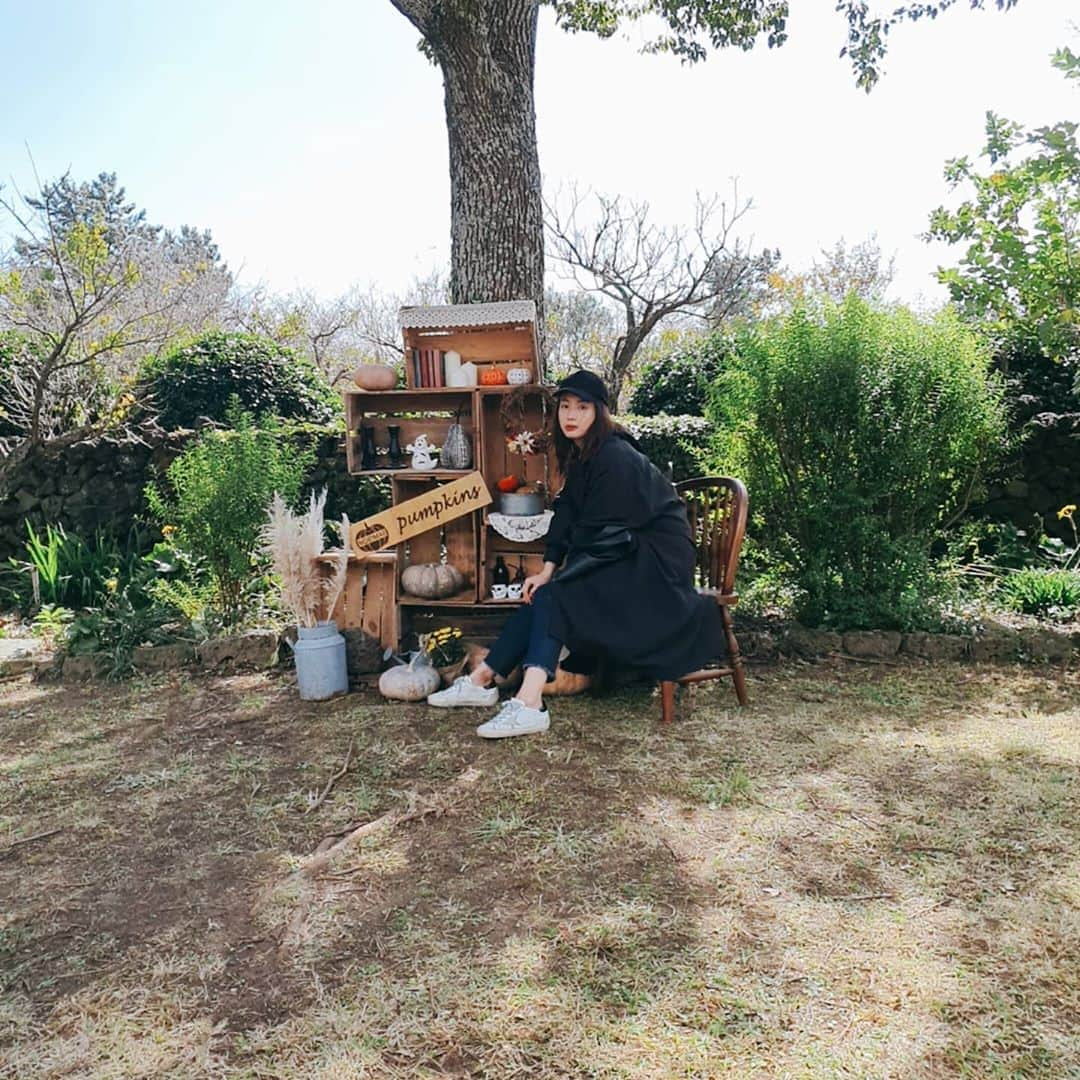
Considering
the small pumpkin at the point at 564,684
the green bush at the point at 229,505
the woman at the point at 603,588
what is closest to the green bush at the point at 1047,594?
the woman at the point at 603,588

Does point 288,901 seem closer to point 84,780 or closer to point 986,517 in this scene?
point 84,780

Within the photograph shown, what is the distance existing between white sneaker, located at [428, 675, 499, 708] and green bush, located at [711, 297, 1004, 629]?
184 centimetres

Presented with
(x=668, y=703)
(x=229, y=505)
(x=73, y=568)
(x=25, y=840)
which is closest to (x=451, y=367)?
(x=229, y=505)

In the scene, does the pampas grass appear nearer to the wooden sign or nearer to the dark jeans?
the wooden sign

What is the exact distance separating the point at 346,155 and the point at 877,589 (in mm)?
15150

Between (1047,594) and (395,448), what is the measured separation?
3.73 metres

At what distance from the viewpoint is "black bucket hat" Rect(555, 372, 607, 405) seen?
3.50 m

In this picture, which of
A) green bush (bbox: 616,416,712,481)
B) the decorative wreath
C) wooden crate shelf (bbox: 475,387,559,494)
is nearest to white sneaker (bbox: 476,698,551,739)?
wooden crate shelf (bbox: 475,387,559,494)

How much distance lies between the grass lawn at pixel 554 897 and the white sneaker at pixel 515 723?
5 centimetres

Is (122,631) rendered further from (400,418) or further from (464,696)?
(464,696)

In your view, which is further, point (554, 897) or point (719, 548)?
point (719, 548)

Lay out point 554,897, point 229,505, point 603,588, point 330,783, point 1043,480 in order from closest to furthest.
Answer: point 554,897
point 330,783
point 603,588
point 229,505
point 1043,480

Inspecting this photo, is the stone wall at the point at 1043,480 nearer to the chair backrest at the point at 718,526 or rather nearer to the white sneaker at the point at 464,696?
the chair backrest at the point at 718,526

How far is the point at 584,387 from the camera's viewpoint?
3.51 m
